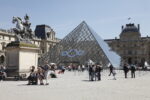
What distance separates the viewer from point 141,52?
82.9 m

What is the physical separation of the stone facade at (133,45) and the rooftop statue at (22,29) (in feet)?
225

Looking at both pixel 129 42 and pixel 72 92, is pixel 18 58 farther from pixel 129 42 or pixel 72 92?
pixel 129 42

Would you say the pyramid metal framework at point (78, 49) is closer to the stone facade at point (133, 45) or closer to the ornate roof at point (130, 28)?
the stone facade at point (133, 45)

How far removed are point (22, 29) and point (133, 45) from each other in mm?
71687

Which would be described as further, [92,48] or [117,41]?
[117,41]

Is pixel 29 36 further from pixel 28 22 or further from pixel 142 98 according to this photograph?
pixel 142 98

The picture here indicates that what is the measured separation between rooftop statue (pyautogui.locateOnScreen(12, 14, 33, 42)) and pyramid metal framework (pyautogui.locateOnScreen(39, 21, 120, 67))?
2946 cm

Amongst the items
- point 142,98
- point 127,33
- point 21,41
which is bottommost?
point 142,98

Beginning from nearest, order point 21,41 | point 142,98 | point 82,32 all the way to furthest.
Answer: point 142,98 < point 21,41 < point 82,32

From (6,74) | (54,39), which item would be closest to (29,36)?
(6,74)

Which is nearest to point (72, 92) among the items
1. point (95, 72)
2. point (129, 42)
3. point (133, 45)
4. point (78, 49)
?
point (95, 72)

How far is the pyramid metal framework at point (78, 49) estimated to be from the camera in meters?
46.1

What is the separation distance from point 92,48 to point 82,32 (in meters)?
4.54

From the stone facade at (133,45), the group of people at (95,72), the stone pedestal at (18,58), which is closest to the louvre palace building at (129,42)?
the stone facade at (133,45)
